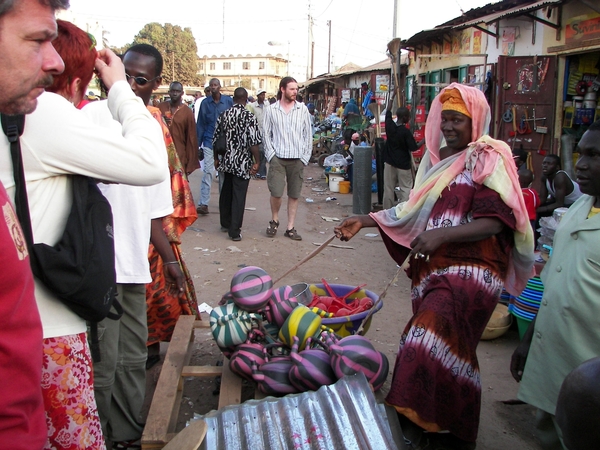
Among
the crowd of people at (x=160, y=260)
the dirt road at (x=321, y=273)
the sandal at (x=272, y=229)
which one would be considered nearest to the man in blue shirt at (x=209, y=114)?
the dirt road at (x=321, y=273)

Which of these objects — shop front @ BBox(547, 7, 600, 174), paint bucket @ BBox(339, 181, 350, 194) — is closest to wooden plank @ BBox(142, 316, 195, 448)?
shop front @ BBox(547, 7, 600, 174)

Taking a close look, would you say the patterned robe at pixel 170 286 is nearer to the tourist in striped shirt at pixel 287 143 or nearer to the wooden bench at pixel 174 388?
the wooden bench at pixel 174 388

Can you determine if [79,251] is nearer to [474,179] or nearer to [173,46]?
[474,179]

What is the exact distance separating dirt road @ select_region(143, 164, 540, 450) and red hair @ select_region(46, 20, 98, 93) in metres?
1.95

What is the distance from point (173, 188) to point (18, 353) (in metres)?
2.65

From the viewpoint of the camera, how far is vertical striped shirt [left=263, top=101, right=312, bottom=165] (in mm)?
7465

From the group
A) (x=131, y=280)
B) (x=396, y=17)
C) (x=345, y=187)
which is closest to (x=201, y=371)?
(x=131, y=280)

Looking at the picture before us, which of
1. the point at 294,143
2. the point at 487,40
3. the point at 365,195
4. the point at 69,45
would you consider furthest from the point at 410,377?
the point at 487,40

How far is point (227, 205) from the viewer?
309 inches

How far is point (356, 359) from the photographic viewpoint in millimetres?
2508

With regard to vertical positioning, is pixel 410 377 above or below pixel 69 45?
below

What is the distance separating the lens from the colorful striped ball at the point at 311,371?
251 cm

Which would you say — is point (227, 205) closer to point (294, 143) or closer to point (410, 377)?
point (294, 143)

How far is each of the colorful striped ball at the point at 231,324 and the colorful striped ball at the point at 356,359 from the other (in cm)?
51
